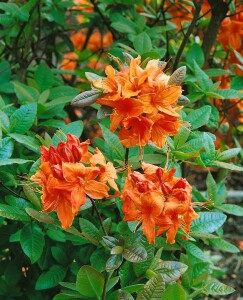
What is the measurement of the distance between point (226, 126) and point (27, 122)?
3.85 ft

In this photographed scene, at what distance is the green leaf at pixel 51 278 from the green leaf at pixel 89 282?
1.23ft

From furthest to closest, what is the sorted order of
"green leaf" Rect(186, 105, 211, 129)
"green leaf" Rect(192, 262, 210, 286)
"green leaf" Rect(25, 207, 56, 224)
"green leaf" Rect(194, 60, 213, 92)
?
"green leaf" Rect(194, 60, 213, 92)
"green leaf" Rect(192, 262, 210, 286)
"green leaf" Rect(186, 105, 211, 129)
"green leaf" Rect(25, 207, 56, 224)

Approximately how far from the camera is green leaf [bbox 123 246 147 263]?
1.28 m

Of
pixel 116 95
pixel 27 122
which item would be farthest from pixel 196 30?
pixel 116 95

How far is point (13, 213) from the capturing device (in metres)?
1.49

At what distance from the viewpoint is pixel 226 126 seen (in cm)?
257

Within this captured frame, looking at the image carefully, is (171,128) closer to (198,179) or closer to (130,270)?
(130,270)

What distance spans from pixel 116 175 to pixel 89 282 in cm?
24

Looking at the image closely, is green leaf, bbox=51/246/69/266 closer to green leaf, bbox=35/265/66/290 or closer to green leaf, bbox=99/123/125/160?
green leaf, bbox=35/265/66/290

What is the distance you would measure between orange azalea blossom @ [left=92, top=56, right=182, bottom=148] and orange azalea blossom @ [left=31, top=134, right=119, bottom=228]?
0.41ft

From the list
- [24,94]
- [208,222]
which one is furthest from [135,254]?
[24,94]

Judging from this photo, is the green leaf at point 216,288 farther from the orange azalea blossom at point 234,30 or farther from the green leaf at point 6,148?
the orange azalea blossom at point 234,30

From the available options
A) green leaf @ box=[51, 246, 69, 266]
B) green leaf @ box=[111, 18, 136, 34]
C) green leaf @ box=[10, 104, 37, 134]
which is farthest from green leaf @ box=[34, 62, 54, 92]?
green leaf @ box=[51, 246, 69, 266]

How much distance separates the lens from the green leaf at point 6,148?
1.52m
